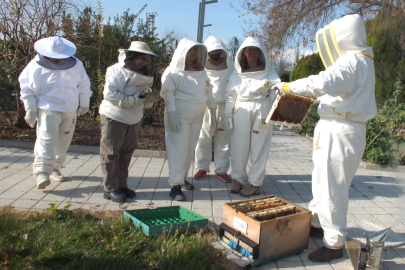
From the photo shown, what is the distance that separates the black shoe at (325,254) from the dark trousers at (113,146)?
2.47m

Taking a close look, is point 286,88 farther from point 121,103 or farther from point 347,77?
point 121,103

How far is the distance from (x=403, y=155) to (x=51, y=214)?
6.37 m

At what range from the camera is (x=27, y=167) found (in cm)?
568

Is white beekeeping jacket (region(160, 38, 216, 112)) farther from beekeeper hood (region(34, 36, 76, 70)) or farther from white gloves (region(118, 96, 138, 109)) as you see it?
beekeeper hood (region(34, 36, 76, 70))

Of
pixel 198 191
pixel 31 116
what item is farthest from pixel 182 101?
pixel 31 116

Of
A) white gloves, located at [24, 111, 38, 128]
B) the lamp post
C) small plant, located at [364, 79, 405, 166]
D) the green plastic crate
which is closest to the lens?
the green plastic crate

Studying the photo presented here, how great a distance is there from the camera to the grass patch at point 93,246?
280 centimetres

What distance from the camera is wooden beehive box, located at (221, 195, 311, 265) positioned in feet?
10.2

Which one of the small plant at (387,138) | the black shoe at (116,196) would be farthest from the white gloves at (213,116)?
the small plant at (387,138)

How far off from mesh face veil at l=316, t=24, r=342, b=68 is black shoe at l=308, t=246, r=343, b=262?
1.71 meters

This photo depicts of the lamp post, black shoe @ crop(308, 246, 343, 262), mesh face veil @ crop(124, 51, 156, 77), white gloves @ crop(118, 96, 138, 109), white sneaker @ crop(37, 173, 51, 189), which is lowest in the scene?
black shoe @ crop(308, 246, 343, 262)

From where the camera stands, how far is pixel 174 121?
4422mm

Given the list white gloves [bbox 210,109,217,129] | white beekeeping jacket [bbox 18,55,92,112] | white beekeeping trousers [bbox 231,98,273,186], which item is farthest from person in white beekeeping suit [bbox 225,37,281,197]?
white beekeeping jacket [bbox 18,55,92,112]

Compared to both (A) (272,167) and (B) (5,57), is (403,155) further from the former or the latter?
(B) (5,57)
